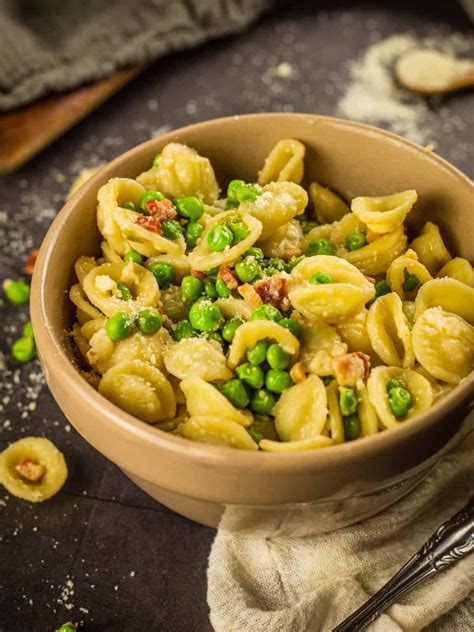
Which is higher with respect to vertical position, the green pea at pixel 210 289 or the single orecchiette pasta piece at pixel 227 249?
the single orecchiette pasta piece at pixel 227 249

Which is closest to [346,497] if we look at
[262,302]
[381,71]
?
[262,302]

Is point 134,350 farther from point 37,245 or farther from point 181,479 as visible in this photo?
point 37,245

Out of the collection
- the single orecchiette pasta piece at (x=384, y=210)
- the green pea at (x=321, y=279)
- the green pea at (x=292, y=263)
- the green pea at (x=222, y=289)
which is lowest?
the green pea at (x=222, y=289)

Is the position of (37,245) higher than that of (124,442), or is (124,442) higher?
(124,442)

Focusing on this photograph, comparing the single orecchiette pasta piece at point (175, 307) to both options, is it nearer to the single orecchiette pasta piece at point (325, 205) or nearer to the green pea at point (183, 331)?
the green pea at point (183, 331)

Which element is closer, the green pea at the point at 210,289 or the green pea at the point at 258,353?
the green pea at the point at 258,353

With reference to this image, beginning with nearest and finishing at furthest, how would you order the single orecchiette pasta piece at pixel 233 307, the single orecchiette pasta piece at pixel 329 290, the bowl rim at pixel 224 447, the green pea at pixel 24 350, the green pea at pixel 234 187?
the bowl rim at pixel 224 447, the single orecchiette pasta piece at pixel 329 290, the single orecchiette pasta piece at pixel 233 307, the green pea at pixel 234 187, the green pea at pixel 24 350

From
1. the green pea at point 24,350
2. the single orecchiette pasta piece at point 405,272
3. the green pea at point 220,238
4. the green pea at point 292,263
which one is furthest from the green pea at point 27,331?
the single orecchiette pasta piece at point 405,272
